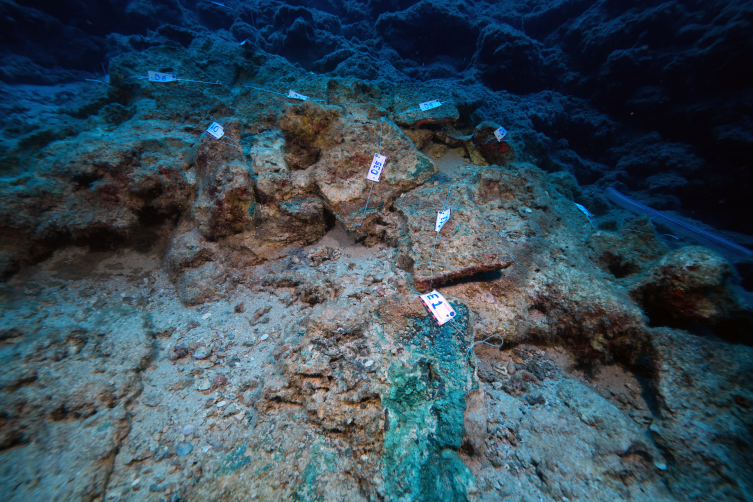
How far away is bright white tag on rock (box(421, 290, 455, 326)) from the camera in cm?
179

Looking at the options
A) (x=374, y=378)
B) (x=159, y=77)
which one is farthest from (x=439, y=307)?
(x=159, y=77)

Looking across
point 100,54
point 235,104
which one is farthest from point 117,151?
point 100,54

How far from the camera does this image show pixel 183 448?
4.42ft

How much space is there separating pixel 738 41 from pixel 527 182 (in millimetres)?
7833

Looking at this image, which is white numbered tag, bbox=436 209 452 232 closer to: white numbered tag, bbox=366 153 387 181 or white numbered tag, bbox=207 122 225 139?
white numbered tag, bbox=366 153 387 181

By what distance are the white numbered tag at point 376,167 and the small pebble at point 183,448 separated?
2588 mm

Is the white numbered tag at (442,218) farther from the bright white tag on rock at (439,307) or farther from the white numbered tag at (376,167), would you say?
the white numbered tag at (376,167)

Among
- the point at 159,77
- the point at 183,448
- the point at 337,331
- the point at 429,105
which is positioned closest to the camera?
the point at 183,448

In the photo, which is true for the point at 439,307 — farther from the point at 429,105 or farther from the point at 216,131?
the point at 429,105

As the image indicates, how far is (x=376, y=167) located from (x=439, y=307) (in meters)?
1.75

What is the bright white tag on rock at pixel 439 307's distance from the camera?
1.79 meters

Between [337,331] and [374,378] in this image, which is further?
[337,331]

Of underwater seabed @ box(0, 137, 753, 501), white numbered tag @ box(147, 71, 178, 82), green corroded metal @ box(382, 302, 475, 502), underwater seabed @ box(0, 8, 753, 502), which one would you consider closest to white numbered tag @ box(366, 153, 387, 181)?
underwater seabed @ box(0, 8, 753, 502)

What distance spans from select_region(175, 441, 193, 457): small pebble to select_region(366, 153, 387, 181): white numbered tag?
102 inches
